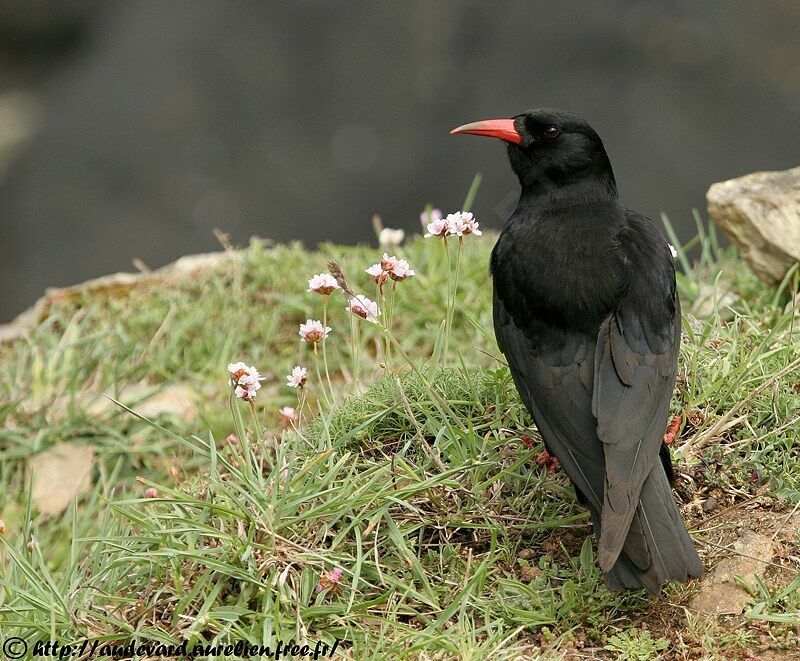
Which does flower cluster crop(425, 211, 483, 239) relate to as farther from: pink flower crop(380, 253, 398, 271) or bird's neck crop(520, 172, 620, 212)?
bird's neck crop(520, 172, 620, 212)

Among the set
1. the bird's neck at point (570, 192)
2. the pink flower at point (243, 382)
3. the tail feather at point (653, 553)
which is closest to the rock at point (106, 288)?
the bird's neck at point (570, 192)

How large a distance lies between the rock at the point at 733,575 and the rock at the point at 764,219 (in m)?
1.83

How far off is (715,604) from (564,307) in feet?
3.38

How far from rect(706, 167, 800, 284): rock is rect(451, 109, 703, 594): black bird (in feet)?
3.92

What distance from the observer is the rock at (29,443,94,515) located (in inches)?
197

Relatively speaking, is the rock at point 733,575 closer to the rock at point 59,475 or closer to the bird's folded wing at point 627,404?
the bird's folded wing at point 627,404

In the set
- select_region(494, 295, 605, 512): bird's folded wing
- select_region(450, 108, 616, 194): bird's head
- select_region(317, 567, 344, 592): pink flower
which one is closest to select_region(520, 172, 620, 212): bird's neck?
select_region(450, 108, 616, 194): bird's head

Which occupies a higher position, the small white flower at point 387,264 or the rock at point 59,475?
the small white flower at point 387,264

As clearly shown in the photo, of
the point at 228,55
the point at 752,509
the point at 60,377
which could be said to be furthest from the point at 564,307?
the point at 228,55

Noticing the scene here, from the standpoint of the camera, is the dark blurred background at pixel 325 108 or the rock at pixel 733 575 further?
the dark blurred background at pixel 325 108

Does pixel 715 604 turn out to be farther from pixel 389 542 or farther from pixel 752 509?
pixel 389 542

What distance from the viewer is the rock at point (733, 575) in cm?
314

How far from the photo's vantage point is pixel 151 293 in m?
6.26

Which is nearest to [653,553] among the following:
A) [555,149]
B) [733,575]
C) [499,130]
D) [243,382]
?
[733,575]
